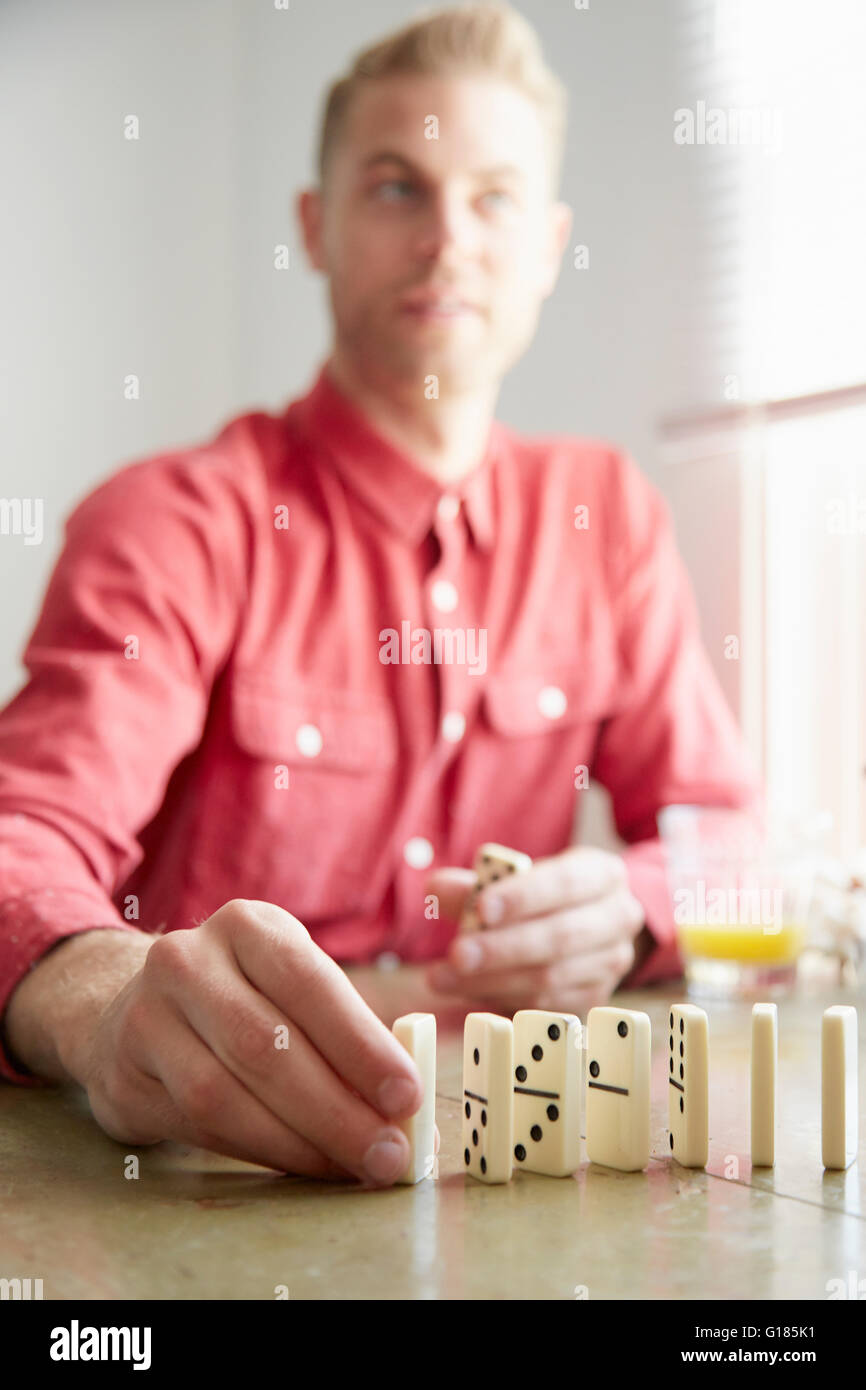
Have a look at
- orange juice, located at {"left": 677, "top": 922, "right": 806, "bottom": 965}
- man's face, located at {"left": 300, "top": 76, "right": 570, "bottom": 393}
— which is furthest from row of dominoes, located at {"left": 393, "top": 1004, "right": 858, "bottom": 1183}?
man's face, located at {"left": 300, "top": 76, "right": 570, "bottom": 393}

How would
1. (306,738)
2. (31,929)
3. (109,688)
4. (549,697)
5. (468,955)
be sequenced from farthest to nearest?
(549,697) → (306,738) → (109,688) → (468,955) → (31,929)

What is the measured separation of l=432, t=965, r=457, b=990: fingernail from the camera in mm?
952

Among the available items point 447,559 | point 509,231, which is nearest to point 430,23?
point 509,231

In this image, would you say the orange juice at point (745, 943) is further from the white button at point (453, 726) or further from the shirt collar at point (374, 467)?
the shirt collar at point (374, 467)

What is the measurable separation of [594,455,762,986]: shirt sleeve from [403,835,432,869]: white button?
224mm

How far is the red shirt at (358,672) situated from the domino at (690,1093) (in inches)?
20.6

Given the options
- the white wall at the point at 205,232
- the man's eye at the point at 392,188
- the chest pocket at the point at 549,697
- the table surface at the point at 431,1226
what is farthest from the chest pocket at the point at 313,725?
the white wall at the point at 205,232

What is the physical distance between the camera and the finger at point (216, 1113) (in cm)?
61

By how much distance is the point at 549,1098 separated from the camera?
63 cm

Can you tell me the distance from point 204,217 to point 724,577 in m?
1.09

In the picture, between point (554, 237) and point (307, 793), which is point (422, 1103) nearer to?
point (307, 793)

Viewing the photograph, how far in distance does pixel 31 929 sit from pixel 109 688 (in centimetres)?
32

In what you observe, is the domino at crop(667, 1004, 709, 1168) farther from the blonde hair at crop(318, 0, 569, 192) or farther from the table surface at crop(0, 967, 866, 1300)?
the blonde hair at crop(318, 0, 569, 192)

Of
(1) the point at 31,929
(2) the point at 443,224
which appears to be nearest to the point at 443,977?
(1) the point at 31,929
